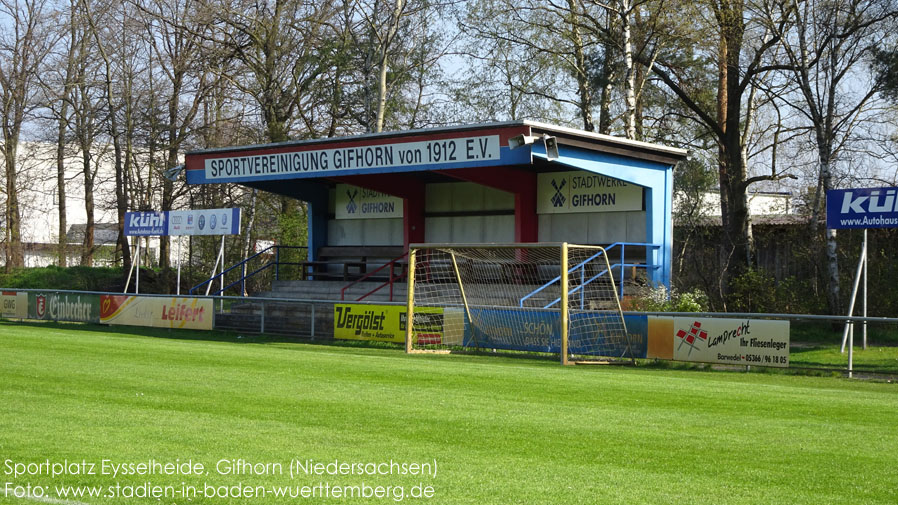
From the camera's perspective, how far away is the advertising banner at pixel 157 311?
2809 cm

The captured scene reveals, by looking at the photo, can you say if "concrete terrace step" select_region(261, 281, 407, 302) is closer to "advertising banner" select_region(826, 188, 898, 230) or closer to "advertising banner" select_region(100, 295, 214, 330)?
"advertising banner" select_region(100, 295, 214, 330)

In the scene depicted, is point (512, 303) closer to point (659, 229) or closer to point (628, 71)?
point (659, 229)

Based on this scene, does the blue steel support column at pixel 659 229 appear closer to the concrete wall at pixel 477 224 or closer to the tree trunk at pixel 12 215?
the concrete wall at pixel 477 224

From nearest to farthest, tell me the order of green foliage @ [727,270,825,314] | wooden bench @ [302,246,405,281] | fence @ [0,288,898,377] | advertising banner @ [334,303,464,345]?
fence @ [0,288,898,377] → advertising banner @ [334,303,464,345] → green foliage @ [727,270,825,314] → wooden bench @ [302,246,405,281]

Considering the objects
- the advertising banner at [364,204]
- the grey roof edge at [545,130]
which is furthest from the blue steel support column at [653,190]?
the advertising banner at [364,204]

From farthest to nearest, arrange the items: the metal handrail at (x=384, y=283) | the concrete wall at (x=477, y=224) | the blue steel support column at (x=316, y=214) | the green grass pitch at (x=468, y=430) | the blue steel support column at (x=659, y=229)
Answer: the blue steel support column at (x=316, y=214) < the metal handrail at (x=384, y=283) < the concrete wall at (x=477, y=224) < the blue steel support column at (x=659, y=229) < the green grass pitch at (x=468, y=430)

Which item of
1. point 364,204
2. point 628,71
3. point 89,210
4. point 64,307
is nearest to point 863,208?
point 628,71

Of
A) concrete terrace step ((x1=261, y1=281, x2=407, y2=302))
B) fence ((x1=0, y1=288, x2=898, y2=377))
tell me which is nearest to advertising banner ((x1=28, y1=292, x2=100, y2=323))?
fence ((x1=0, y1=288, x2=898, y2=377))

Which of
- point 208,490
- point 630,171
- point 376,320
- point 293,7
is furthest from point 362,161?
point 208,490

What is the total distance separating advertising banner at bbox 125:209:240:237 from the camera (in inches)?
1221

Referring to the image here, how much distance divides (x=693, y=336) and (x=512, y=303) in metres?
6.24

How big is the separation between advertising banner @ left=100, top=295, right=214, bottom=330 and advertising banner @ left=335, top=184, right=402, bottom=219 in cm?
684

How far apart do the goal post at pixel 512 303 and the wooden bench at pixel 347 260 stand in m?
5.15

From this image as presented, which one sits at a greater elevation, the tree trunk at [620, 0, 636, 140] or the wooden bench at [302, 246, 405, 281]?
the tree trunk at [620, 0, 636, 140]
